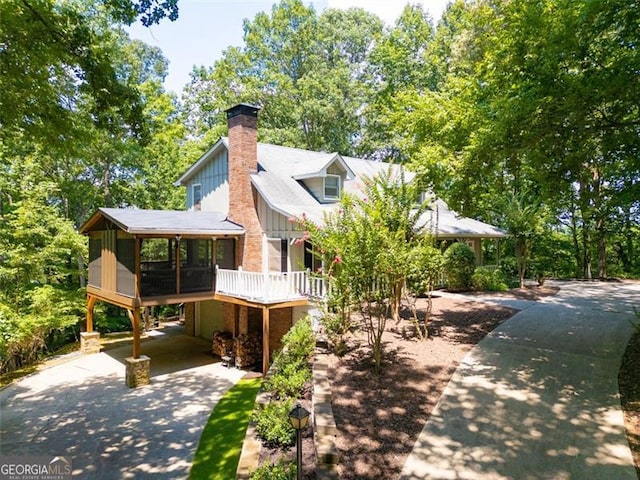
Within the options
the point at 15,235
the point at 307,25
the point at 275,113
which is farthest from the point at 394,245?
the point at 307,25

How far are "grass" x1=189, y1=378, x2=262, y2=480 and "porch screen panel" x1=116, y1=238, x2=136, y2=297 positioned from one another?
5.08 m

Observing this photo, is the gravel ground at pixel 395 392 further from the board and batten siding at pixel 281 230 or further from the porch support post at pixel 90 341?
the porch support post at pixel 90 341

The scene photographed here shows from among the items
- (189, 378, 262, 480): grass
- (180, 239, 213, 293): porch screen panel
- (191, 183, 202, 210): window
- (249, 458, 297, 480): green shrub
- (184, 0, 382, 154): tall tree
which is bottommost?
(189, 378, 262, 480): grass

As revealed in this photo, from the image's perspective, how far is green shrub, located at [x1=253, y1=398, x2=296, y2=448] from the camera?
672cm

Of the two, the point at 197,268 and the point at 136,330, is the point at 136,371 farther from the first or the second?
the point at 197,268

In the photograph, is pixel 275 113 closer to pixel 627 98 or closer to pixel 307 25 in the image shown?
pixel 307 25

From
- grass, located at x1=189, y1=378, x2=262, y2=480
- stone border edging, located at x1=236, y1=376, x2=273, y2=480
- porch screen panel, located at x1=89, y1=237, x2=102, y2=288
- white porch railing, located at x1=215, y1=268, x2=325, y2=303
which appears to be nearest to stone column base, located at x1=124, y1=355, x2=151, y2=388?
grass, located at x1=189, y1=378, x2=262, y2=480

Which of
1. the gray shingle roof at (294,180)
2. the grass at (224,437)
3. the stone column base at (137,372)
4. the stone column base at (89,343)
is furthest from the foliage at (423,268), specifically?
the stone column base at (89,343)

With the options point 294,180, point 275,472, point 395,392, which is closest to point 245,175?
point 294,180

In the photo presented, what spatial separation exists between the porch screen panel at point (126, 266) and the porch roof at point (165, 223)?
85 cm

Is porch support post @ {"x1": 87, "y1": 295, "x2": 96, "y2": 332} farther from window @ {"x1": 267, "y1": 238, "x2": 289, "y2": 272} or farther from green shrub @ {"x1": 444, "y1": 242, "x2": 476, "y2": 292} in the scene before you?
green shrub @ {"x1": 444, "y1": 242, "x2": 476, "y2": 292}

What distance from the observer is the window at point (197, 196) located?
1819 centimetres

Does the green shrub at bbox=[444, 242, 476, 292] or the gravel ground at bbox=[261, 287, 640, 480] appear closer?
the gravel ground at bbox=[261, 287, 640, 480]

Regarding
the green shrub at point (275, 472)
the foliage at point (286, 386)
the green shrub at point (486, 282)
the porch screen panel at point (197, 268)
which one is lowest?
the green shrub at point (275, 472)
